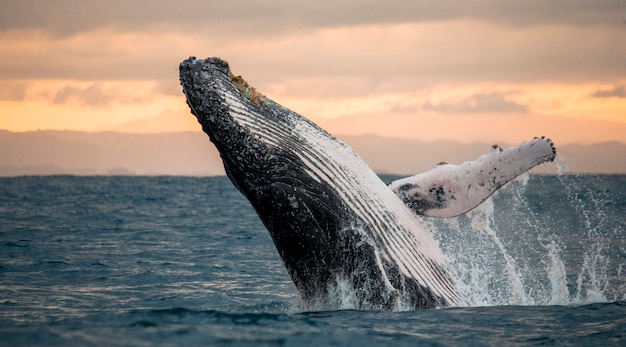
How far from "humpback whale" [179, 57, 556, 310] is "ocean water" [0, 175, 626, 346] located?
26cm

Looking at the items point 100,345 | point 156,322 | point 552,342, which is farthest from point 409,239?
point 100,345

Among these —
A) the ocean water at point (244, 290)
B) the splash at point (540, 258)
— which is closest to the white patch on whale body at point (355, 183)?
the ocean water at point (244, 290)

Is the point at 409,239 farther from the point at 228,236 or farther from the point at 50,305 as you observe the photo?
the point at 228,236

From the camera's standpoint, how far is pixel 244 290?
12562 millimetres

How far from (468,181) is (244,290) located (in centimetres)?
514

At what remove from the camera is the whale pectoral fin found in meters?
8.35

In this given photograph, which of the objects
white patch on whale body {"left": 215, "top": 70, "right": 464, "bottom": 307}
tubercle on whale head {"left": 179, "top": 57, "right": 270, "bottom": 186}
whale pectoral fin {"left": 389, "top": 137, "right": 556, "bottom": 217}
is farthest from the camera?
whale pectoral fin {"left": 389, "top": 137, "right": 556, "bottom": 217}

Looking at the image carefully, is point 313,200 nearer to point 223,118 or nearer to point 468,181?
point 223,118

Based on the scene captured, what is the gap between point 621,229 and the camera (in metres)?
25.7

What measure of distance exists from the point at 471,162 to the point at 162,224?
21.6m

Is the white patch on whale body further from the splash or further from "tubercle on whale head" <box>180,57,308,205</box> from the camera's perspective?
the splash

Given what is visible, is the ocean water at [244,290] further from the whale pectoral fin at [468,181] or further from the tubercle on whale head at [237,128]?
the tubercle on whale head at [237,128]

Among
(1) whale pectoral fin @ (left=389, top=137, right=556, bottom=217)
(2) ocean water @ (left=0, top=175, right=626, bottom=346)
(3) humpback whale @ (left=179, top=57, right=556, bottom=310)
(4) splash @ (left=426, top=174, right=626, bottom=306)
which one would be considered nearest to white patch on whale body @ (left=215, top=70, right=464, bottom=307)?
(3) humpback whale @ (left=179, top=57, right=556, bottom=310)

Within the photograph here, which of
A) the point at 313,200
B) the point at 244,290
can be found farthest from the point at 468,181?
the point at 244,290
